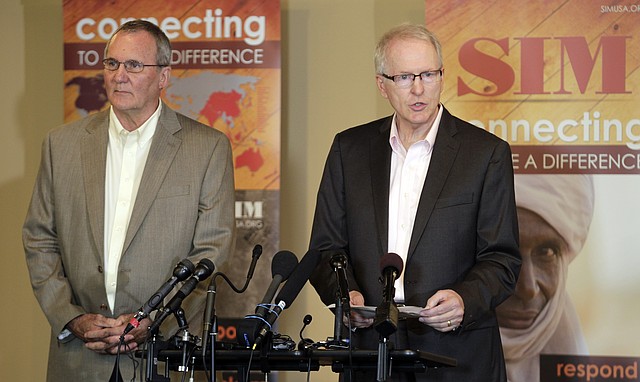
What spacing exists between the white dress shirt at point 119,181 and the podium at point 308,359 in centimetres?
103

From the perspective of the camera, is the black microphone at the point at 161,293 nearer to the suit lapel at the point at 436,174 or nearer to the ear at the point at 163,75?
the suit lapel at the point at 436,174

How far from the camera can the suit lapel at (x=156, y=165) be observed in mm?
3975

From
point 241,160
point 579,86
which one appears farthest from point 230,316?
Result: point 579,86

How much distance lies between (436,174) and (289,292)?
98 cm

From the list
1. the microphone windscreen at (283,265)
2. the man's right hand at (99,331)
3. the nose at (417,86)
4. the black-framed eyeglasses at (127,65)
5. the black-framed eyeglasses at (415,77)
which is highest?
the black-framed eyeglasses at (127,65)

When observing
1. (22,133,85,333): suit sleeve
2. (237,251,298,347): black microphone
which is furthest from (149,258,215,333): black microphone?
(22,133,85,333): suit sleeve

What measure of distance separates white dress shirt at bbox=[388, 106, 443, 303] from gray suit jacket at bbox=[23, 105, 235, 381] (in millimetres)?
743

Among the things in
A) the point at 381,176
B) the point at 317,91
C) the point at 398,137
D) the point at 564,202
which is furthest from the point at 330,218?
the point at 317,91

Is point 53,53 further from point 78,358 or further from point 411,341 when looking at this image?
point 411,341

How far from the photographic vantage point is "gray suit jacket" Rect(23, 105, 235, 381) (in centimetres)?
395

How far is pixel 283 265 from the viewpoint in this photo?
294 cm

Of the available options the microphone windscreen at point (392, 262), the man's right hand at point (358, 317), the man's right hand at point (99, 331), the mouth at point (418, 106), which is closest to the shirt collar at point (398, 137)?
the mouth at point (418, 106)

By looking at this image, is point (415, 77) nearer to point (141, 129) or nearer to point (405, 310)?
point (405, 310)

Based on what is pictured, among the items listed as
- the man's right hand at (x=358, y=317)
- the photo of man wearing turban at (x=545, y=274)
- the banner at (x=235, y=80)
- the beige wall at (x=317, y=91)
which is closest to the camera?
the man's right hand at (x=358, y=317)
